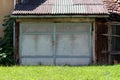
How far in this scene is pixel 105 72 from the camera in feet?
47.1

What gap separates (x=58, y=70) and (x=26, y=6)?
463 centimetres

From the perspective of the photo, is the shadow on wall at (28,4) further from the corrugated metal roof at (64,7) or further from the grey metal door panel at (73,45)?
the grey metal door panel at (73,45)

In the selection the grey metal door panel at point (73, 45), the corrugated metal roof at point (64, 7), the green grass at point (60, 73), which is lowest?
the green grass at point (60, 73)

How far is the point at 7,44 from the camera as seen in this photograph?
61.3ft

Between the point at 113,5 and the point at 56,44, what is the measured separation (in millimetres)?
3508

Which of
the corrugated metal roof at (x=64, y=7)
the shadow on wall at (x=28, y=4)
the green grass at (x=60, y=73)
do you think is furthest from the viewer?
the shadow on wall at (x=28, y=4)

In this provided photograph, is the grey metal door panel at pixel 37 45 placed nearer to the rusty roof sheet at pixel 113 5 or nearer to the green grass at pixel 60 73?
the green grass at pixel 60 73

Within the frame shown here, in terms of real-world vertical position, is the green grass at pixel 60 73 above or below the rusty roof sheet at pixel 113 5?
below

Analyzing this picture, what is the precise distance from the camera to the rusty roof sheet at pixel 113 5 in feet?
62.2

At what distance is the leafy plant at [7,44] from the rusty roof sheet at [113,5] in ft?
15.1

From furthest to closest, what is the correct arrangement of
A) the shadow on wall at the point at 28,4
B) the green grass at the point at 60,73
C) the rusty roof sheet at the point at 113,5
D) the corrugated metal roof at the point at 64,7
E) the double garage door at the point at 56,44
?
1. the rusty roof sheet at the point at 113,5
2. the shadow on wall at the point at 28,4
3. the double garage door at the point at 56,44
4. the corrugated metal roof at the point at 64,7
5. the green grass at the point at 60,73

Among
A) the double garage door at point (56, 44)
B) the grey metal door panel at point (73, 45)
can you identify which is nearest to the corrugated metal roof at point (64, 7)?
the double garage door at point (56, 44)

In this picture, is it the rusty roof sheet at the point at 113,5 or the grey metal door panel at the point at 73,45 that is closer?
the grey metal door panel at the point at 73,45

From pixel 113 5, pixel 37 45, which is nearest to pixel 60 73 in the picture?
pixel 37 45
